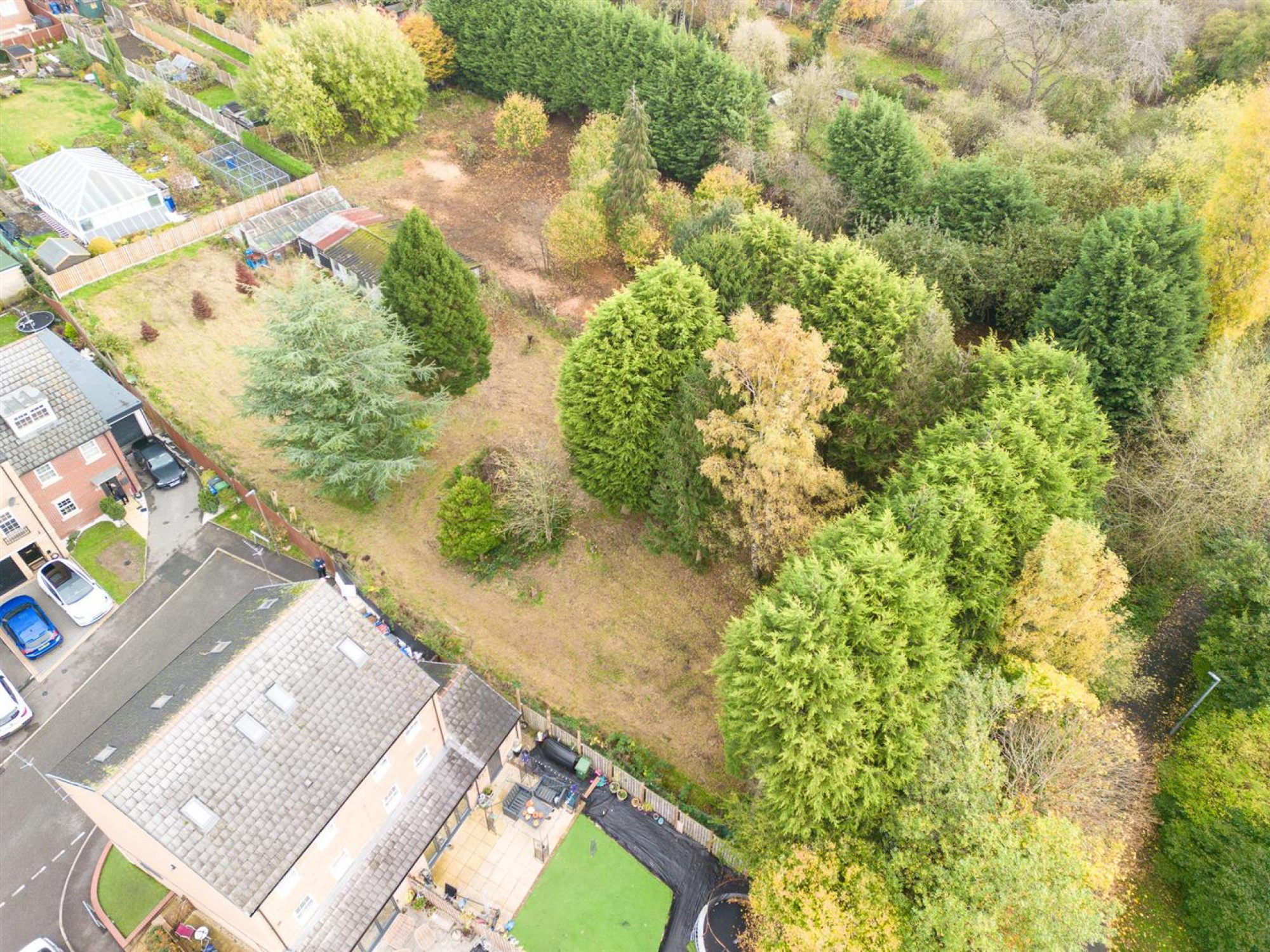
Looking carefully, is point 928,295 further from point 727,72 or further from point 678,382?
point 727,72

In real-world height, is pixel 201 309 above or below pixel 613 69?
below

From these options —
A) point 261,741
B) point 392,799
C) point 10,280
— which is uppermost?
point 261,741

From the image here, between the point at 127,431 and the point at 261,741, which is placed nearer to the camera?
the point at 261,741

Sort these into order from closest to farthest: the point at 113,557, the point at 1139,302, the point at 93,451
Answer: the point at 1139,302
the point at 93,451
the point at 113,557

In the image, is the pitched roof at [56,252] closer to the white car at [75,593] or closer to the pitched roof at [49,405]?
the pitched roof at [49,405]

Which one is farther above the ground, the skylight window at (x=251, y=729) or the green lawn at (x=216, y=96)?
the skylight window at (x=251, y=729)

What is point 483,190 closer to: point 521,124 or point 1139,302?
point 521,124

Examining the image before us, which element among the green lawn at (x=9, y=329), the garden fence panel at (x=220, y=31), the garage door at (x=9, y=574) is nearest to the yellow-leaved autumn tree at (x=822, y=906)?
the garage door at (x=9, y=574)

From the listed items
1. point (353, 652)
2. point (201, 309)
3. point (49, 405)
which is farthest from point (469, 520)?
point (201, 309)
